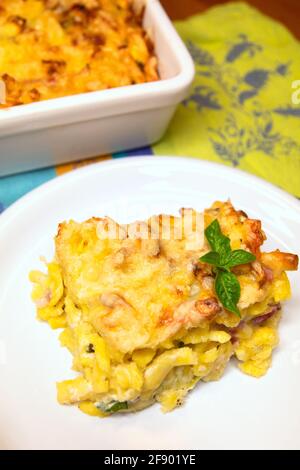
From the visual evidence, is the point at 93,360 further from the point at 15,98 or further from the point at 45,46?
the point at 45,46

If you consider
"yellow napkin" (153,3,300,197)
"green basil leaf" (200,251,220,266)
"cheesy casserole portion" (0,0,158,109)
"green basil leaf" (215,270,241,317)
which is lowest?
"yellow napkin" (153,3,300,197)

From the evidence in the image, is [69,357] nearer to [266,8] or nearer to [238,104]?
[238,104]

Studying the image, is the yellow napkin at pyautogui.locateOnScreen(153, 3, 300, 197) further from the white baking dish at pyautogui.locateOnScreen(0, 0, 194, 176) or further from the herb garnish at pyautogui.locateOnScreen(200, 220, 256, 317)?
the herb garnish at pyautogui.locateOnScreen(200, 220, 256, 317)

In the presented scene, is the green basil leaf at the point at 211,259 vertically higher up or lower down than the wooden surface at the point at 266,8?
higher up

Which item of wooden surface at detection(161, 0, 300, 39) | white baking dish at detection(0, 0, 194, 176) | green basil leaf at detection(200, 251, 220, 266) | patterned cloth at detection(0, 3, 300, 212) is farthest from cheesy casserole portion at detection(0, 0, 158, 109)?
green basil leaf at detection(200, 251, 220, 266)

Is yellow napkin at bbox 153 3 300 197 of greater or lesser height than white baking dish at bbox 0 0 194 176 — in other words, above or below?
below

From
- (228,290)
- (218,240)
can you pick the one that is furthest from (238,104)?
(228,290)

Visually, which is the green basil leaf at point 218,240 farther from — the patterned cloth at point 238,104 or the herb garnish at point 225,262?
the patterned cloth at point 238,104

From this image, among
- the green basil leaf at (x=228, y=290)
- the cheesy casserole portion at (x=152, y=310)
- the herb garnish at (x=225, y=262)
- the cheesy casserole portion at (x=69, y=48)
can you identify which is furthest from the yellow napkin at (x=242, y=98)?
the green basil leaf at (x=228, y=290)
